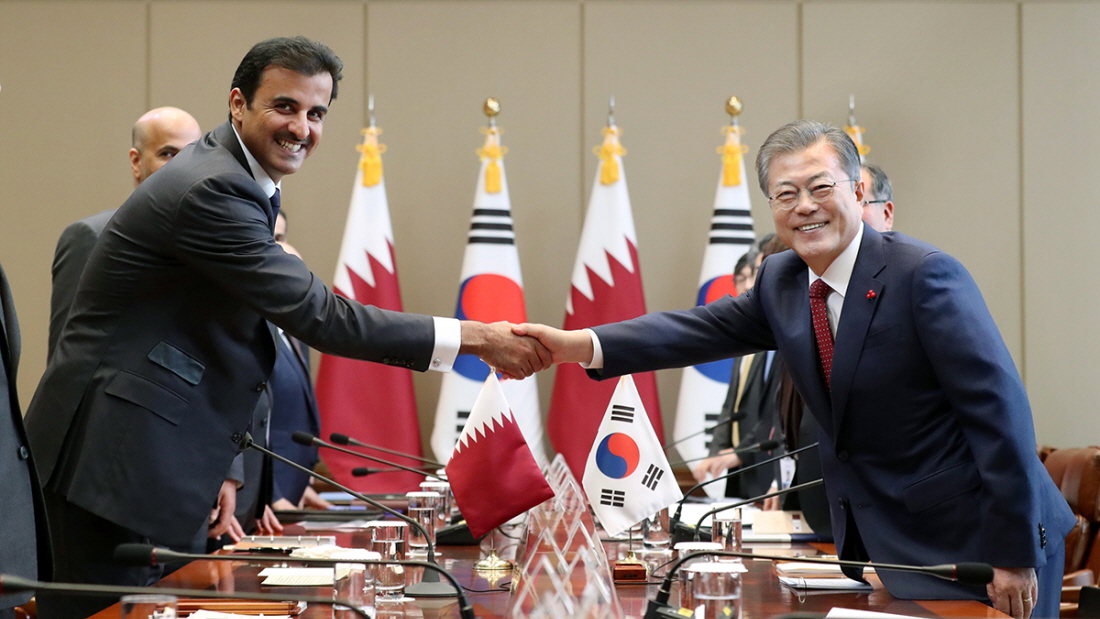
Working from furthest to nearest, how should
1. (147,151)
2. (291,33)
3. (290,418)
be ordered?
(291,33) < (290,418) < (147,151)

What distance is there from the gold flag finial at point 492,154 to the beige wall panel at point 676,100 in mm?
702

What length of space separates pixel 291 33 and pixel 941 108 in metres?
4.13

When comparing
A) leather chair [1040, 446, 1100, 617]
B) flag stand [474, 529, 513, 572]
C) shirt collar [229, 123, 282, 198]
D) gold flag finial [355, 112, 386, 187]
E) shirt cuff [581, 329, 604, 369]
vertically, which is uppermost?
gold flag finial [355, 112, 386, 187]

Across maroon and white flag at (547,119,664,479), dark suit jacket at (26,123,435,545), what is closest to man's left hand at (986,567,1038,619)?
dark suit jacket at (26,123,435,545)

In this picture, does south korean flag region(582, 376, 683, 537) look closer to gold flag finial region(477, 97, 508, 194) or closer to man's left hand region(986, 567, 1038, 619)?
man's left hand region(986, 567, 1038, 619)

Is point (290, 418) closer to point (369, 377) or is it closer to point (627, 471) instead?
point (369, 377)

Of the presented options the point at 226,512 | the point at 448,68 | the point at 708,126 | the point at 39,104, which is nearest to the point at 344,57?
the point at 448,68

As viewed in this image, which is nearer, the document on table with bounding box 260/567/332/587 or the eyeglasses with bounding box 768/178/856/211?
the document on table with bounding box 260/567/332/587

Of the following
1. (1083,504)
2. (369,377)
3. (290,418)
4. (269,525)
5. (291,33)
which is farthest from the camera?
(291,33)

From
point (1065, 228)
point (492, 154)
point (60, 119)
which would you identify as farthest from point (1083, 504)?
point (60, 119)

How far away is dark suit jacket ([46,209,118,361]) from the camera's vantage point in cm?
270

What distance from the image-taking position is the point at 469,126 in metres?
6.25

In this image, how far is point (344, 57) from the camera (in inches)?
246

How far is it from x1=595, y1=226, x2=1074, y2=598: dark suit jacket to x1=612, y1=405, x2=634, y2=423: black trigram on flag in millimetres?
505
